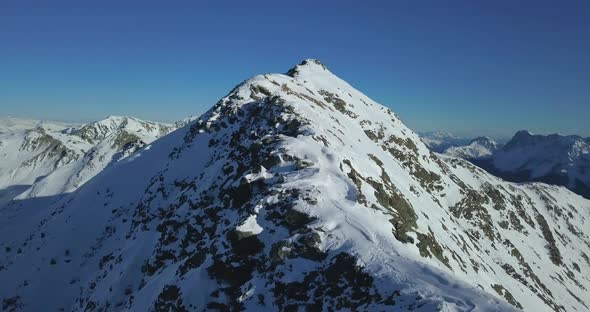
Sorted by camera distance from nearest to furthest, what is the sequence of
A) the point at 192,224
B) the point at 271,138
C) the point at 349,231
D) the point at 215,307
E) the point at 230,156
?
the point at 215,307 < the point at 349,231 < the point at 192,224 < the point at 271,138 < the point at 230,156

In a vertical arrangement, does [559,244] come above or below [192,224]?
above

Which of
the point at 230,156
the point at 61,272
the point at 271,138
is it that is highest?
the point at 271,138

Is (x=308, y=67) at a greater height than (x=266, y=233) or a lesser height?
greater

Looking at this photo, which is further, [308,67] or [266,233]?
[308,67]

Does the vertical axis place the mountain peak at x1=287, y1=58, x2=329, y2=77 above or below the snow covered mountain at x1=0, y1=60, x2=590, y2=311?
above

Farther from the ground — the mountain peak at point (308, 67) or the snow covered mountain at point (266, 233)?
the mountain peak at point (308, 67)

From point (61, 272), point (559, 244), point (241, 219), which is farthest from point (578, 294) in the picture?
point (61, 272)

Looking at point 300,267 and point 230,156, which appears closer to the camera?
A: point 300,267

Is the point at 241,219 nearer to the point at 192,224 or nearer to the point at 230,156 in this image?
A: the point at 192,224
